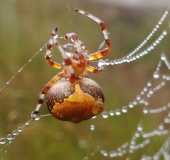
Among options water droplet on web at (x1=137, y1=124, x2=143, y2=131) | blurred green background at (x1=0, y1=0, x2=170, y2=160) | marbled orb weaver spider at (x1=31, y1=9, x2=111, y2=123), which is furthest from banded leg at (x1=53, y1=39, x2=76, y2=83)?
water droplet on web at (x1=137, y1=124, x2=143, y2=131)

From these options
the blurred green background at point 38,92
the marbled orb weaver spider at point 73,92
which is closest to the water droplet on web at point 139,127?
the blurred green background at point 38,92

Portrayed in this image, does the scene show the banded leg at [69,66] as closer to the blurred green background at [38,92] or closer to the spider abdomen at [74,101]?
the spider abdomen at [74,101]

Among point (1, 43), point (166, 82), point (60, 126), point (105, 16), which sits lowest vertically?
point (60, 126)

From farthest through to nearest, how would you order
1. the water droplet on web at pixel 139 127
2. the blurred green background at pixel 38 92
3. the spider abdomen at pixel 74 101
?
1. the water droplet on web at pixel 139 127
2. the blurred green background at pixel 38 92
3. the spider abdomen at pixel 74 101

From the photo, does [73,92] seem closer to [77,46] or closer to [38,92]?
[77,46]

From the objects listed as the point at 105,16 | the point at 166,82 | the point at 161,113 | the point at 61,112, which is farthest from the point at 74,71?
the point at 166,82

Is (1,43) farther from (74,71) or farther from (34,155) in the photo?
(74,71)

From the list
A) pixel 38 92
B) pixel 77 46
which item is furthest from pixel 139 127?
pixel 77 46

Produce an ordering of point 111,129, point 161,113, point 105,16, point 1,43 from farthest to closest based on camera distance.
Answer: point 105,16 < point 161,113 < point 111,129 < point 1,43

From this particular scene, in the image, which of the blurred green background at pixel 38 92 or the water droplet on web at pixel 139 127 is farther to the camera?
the water droplet on web at pixel 139 127
